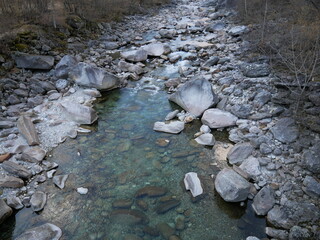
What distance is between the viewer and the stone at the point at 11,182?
5.72 m

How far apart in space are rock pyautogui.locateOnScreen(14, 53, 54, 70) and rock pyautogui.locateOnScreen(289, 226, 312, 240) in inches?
411

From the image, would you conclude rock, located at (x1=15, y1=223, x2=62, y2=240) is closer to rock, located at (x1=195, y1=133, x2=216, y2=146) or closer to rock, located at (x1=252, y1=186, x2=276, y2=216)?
rock, located at (x1=252, y1=186, x2=276, y2=216)

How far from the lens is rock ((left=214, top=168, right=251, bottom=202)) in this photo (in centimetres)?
543

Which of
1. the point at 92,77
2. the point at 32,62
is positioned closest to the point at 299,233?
the point at 92,77

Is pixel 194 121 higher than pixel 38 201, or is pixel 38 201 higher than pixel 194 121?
pixel 38 201

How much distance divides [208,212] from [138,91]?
6219mm

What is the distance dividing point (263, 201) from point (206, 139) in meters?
2.44

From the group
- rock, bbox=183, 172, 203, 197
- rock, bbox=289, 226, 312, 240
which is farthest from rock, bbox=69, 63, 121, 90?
rock, bbox=289, 226, 312, 240

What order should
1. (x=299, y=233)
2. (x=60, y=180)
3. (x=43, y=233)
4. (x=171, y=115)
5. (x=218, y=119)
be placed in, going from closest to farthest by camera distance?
(x=299, y=233) → (x=43, y=233) → (x=60, y=180) → (x=218, y=119) → (x=171, y=115)

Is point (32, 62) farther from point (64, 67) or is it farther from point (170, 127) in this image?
point (170, 127)

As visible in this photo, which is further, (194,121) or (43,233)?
(194,121)

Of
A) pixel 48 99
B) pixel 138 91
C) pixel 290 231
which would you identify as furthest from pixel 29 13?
pixel 290 231

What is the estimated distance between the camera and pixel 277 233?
15.7ft

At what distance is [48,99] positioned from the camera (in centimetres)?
938
